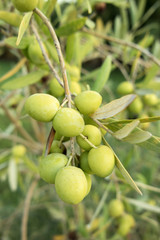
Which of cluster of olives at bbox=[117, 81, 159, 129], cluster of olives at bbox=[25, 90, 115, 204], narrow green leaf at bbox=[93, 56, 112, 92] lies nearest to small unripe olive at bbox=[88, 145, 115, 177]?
cluster of olives at bbox=[25, 90, 115, 204]

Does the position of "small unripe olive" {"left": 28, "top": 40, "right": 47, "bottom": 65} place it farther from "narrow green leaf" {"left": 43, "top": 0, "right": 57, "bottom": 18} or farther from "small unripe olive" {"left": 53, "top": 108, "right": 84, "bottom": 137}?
"small unripe olive" {"left": 53, "top": 108, "right": 84, "bottom": 137}

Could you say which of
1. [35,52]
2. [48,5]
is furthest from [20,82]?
[48,5]

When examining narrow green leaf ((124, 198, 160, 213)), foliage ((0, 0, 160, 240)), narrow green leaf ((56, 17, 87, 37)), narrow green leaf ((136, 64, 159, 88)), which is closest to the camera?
foliage ((0, 0, 160, 240))

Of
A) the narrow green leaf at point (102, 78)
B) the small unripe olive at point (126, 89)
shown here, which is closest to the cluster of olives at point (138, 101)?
the small unripe olive at point (126, 89)

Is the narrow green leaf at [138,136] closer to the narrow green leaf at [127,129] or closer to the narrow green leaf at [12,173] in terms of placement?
the narrow green leaf at [127,129]

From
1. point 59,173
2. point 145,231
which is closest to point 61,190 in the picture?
point 59,173

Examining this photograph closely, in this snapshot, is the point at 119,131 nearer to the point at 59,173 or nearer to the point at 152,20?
the point at 59,173

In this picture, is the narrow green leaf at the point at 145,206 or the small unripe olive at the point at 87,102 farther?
the narrow green leaf at the point at 145,206
